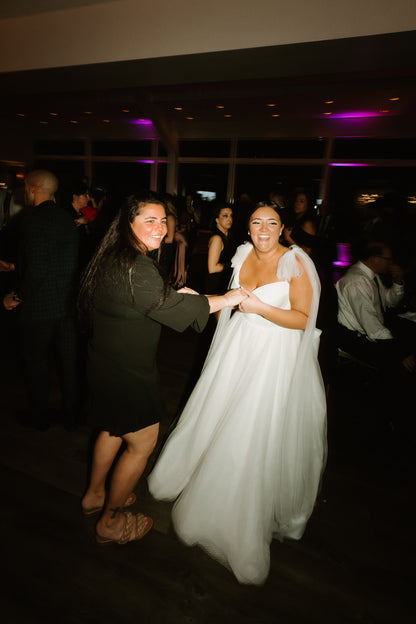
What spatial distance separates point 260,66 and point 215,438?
12.5 ft

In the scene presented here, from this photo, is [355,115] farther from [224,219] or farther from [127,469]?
[127,469]

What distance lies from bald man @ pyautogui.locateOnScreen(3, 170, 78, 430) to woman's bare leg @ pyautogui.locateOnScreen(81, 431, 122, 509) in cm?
84

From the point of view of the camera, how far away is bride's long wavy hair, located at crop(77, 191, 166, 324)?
136 cm

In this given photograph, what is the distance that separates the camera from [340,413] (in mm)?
3025

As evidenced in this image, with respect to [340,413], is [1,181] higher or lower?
higher

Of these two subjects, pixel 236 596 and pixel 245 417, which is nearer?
pixel 236 596

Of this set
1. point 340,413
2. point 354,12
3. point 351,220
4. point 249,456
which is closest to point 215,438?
point 249,456

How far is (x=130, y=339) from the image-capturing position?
1387 millimetres

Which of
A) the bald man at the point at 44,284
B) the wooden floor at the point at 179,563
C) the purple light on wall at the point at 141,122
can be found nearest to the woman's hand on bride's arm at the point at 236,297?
the wooden floor at the point at 179,563

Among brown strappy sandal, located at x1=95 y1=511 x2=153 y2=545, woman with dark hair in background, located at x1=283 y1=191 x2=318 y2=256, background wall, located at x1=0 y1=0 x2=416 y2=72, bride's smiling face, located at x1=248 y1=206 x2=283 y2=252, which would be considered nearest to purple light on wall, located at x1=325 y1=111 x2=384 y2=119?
woman with dark hair in background, located at x1=283 y1=191 x2=318 y2=256

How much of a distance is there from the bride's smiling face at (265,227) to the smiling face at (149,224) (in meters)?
0.49

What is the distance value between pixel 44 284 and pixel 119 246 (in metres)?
1.01

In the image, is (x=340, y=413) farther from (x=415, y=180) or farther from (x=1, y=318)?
(x=415, y=180)

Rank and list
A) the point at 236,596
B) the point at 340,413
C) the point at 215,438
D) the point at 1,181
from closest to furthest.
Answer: the point at 236,596
the point at 215,438
the point at 340,413
the point at 1,181
